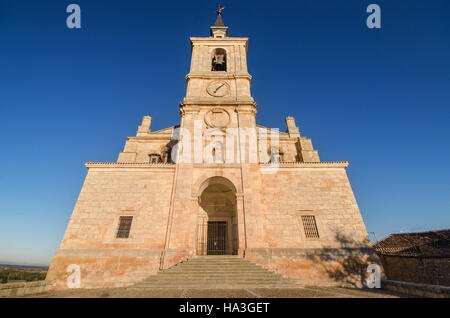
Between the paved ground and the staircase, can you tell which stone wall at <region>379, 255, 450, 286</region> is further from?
the staircase

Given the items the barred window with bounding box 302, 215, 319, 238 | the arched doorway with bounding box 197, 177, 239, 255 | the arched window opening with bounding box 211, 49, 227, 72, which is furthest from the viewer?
the arched window opening with bounding box 211, 49, 227, 72

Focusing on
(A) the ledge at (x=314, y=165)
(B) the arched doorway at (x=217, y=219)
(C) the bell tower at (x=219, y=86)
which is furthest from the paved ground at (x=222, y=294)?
(C) the bell tower at (x=219, y=86)

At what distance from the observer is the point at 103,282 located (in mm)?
10219

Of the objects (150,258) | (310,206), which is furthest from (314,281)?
(150,258)

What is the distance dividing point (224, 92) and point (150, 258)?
43.5 feet

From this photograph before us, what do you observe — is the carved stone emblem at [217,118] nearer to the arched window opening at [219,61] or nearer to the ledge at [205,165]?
the ledge at [205,165]

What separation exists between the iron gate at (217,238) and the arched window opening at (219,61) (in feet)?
48.3

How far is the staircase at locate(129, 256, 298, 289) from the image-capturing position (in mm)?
7852

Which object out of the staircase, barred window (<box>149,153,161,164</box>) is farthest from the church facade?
barred window (<box>149,153,161,164</box>)

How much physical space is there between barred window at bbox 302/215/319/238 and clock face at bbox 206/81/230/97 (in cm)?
1142

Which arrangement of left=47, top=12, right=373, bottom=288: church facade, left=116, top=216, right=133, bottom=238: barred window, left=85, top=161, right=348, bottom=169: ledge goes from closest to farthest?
left=47, top=12, right=373, bottom=288: church facade
left=116, top=216, right=133, bottom=238: barred window
left=85, top=161, right=348, bottom=169: ledge

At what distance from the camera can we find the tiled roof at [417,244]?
1371cm

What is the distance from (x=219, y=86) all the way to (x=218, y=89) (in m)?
0.34
